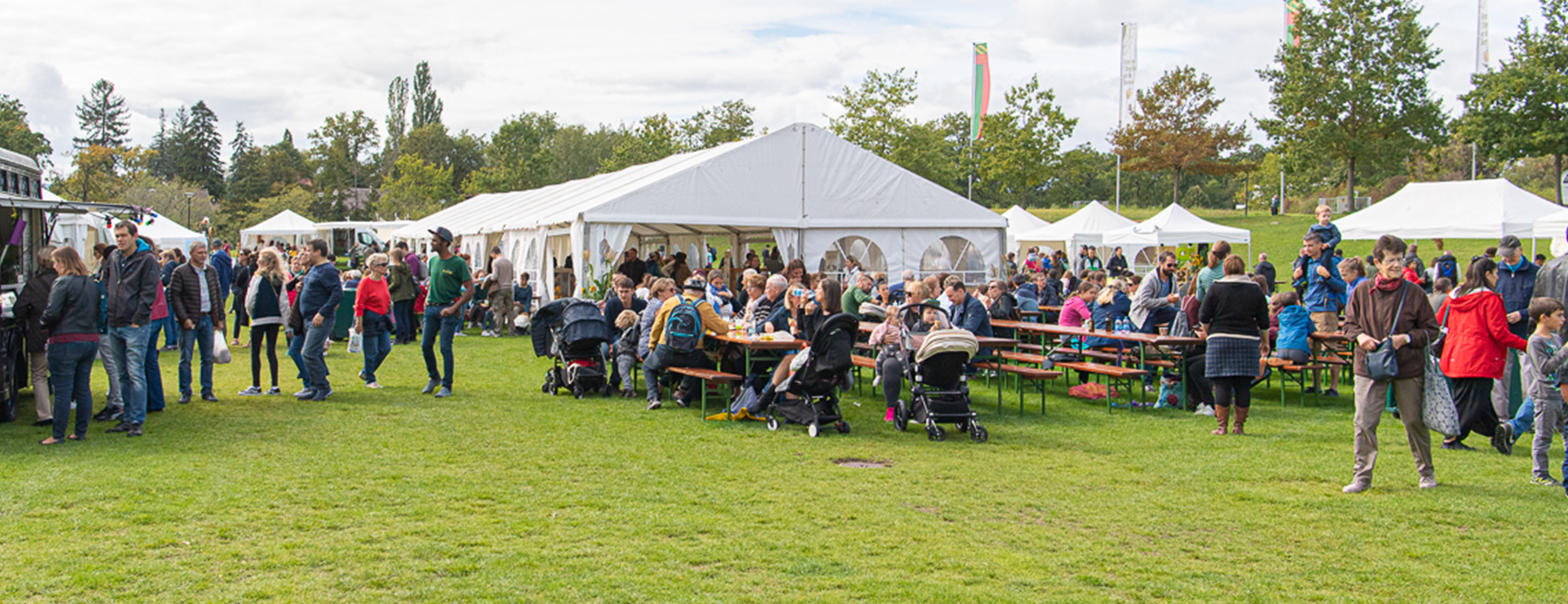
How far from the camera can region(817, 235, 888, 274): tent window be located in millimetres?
19766

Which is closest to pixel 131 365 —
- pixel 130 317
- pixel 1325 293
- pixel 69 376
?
pixel 130 317

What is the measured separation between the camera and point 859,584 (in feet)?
13.6

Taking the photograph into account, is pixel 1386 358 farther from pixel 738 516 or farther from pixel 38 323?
pixel 38 323

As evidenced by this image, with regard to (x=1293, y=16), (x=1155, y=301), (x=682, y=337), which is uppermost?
(x=1293, y=16)

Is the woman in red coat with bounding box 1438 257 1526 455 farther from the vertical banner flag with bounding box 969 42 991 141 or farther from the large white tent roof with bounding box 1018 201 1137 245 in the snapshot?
the vertical banner flag with bounding box 969 42 991 141

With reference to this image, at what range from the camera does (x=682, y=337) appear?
29.6 ft

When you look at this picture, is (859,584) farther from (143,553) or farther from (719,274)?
(719,274)

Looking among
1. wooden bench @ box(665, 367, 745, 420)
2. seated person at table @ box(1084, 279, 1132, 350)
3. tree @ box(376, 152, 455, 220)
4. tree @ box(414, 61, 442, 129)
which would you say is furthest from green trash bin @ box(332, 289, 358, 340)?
tree @ box(414, 61, 442, 129)

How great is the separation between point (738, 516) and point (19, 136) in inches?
3247

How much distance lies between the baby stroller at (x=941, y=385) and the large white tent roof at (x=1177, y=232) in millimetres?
20426

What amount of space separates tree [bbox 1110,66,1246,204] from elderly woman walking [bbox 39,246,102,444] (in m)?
46.3

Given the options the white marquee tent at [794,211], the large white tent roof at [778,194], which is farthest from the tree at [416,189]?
the large white tent roof at [778,194]

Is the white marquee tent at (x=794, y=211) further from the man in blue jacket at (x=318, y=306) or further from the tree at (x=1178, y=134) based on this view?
the tree at (x=1178, y=134)

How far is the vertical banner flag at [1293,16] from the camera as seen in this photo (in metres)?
43.2
